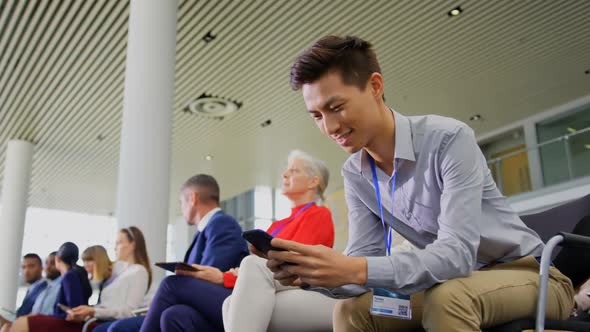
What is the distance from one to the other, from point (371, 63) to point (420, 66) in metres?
8.83

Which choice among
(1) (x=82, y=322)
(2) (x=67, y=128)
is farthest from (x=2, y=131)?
(1) (x=82, y=322)

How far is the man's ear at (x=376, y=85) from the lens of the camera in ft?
4.98

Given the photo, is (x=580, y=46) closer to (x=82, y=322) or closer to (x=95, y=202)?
(x=82, y=322)

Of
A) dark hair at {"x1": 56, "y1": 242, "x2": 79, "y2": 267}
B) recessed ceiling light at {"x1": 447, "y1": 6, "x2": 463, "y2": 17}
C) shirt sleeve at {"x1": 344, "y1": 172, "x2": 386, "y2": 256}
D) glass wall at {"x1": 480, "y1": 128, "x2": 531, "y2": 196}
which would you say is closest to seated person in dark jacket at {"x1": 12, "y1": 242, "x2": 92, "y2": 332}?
dark hair at {"x1": 56, "y1": 242, "x2": 79, "y2": 267}

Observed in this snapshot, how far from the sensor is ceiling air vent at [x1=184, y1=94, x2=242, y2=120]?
435 inches

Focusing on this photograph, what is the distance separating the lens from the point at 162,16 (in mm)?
5992

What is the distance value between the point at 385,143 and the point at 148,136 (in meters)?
4.10

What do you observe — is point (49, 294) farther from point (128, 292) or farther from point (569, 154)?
point (569, 154)

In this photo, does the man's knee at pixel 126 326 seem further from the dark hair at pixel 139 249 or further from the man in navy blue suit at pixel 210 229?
the dark hair at pixel 139 249

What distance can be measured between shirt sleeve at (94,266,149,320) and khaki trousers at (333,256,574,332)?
8.24 ft

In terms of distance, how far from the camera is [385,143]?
157 centimetres

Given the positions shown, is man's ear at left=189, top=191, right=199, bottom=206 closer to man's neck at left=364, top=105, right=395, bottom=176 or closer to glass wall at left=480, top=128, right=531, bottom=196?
man's neck at left=364, top=105, right=395, bottom=176

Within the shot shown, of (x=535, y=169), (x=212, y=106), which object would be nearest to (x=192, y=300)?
(x=535, y=169)

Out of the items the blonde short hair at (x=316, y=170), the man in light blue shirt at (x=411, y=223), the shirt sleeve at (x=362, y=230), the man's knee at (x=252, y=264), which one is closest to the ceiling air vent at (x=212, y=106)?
the blonde short hair at (x=316, y=170)
